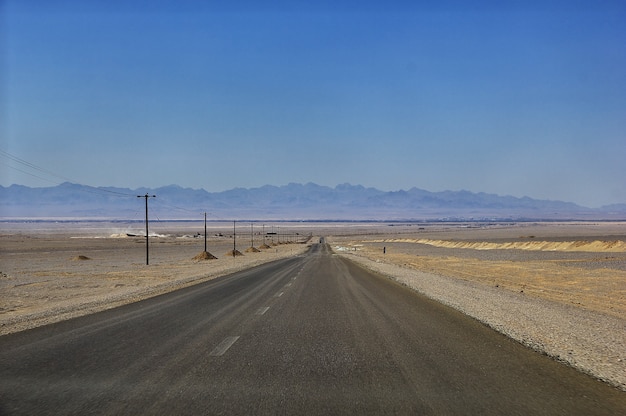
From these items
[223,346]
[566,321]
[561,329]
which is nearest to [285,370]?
[223,346]

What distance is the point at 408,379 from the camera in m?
7.18

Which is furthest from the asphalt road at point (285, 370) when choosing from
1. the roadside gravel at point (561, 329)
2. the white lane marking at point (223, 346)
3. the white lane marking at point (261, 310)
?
the white lane marking at point (261, 310)

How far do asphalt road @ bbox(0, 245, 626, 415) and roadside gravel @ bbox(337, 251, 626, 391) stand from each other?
486 millimetres

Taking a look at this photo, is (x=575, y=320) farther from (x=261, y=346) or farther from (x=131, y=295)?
(x=131, y=295)

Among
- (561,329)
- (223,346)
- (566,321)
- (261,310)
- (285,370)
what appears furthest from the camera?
(261,310)

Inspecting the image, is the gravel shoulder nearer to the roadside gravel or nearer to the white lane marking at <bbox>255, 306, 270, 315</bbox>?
the roadside gravel

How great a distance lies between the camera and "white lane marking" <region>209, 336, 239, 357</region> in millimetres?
8828

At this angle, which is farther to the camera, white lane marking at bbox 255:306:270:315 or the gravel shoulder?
white lane marking at bbox 255:306:270:315

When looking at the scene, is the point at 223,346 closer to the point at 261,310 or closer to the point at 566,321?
the point at 261,310

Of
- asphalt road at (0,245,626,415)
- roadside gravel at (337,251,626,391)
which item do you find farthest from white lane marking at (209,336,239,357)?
roadside gravel at (337,251,626,391)

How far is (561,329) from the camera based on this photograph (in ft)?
38.9

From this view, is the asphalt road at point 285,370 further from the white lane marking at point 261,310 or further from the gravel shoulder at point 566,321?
the white lane marking at point 261,310

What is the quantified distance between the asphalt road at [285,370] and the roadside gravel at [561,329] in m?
0.49

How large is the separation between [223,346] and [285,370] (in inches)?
83.3
